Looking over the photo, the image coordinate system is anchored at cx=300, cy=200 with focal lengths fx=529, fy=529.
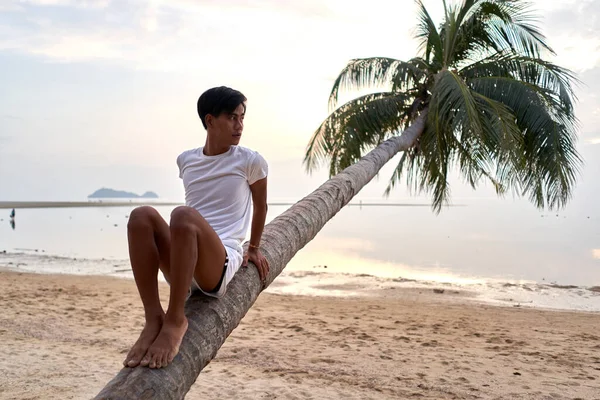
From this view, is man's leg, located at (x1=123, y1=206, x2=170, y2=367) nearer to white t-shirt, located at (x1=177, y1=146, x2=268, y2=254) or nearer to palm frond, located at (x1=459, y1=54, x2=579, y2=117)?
white t-shirt, located at (x1=177, y1=146, x2=268, y2=254)

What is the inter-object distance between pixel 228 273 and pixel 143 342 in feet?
1.79

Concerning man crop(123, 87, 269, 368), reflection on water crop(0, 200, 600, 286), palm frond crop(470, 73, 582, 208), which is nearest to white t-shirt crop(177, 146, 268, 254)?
man crop(123, 87, 269, 368)

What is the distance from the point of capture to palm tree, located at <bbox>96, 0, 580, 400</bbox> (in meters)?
7.88

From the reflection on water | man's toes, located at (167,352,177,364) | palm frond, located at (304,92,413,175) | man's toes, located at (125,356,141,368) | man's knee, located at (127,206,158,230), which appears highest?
palm frond, located at (304,92,413,175)

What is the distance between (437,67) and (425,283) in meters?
7.67

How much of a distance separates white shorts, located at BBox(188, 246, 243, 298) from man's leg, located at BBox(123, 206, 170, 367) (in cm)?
21

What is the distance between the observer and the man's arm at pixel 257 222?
10.0 feet

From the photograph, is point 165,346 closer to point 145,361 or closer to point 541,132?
point 145,361

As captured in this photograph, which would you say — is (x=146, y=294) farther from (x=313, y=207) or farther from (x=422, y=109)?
(x=422, y=109)

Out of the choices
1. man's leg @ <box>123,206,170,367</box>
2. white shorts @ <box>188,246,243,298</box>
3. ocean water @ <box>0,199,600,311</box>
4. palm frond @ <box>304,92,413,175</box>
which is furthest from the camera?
ocean water @ <box>0,199,600,311</box>

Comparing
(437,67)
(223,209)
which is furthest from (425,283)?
(223,209)

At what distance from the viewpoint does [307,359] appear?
6.61 meters

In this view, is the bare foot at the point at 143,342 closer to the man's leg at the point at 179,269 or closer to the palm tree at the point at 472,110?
the man's leg at the point at 179,269

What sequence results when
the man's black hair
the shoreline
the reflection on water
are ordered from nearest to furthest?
1. the man's black hair
2. the shoreline
3. the reflection on water
